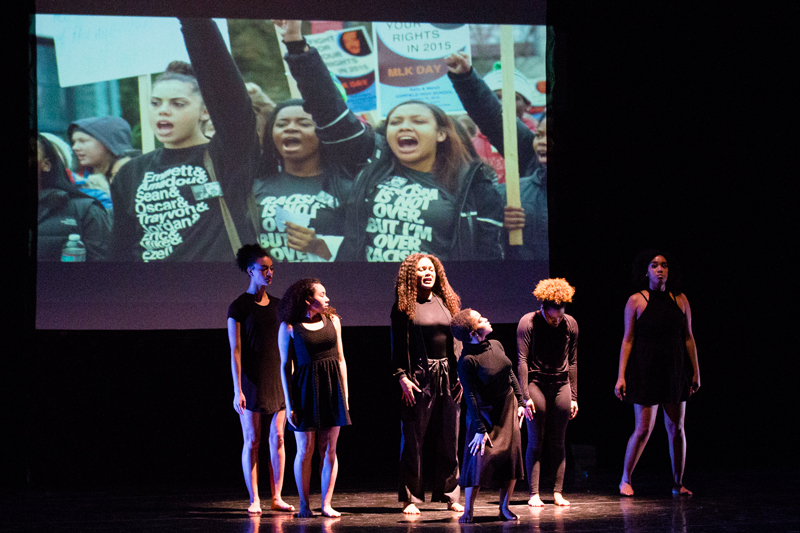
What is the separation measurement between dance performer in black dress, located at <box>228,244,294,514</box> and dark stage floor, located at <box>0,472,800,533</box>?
0.27 metres

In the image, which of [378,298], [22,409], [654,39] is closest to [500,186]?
[378,298]

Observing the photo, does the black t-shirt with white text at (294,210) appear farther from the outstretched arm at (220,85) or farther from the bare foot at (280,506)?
the bare foot at (280,506)

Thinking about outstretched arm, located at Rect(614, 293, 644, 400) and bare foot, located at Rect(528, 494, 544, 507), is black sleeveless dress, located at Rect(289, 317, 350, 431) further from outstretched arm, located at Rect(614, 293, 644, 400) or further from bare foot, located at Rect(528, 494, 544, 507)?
outstretched arm, located at Rect(614, 293, 644, 400)

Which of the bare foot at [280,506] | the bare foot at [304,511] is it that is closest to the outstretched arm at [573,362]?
the bare foot at [304,511]

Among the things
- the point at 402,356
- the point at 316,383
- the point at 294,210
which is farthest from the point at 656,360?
the point at 294,210

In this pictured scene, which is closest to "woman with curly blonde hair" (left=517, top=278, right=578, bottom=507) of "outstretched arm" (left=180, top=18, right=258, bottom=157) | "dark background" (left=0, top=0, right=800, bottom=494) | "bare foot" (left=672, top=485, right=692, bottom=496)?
"bare foot" (left=672, top=485, right=692, bottom=496)

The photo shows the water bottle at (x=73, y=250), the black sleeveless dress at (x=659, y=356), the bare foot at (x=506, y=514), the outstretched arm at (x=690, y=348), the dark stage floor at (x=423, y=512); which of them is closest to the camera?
the dark stage floor at (x=423, y=512)

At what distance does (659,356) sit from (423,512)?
167cm

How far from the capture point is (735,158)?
20.5ft

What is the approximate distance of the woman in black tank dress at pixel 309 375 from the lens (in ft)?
13.8

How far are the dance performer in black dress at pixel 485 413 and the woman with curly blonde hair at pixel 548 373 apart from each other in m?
0.50

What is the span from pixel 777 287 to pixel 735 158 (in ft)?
3.50

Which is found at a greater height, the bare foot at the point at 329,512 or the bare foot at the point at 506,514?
the bare foot at the point at 506,514

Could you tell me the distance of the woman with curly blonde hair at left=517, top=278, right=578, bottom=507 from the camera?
443cm
